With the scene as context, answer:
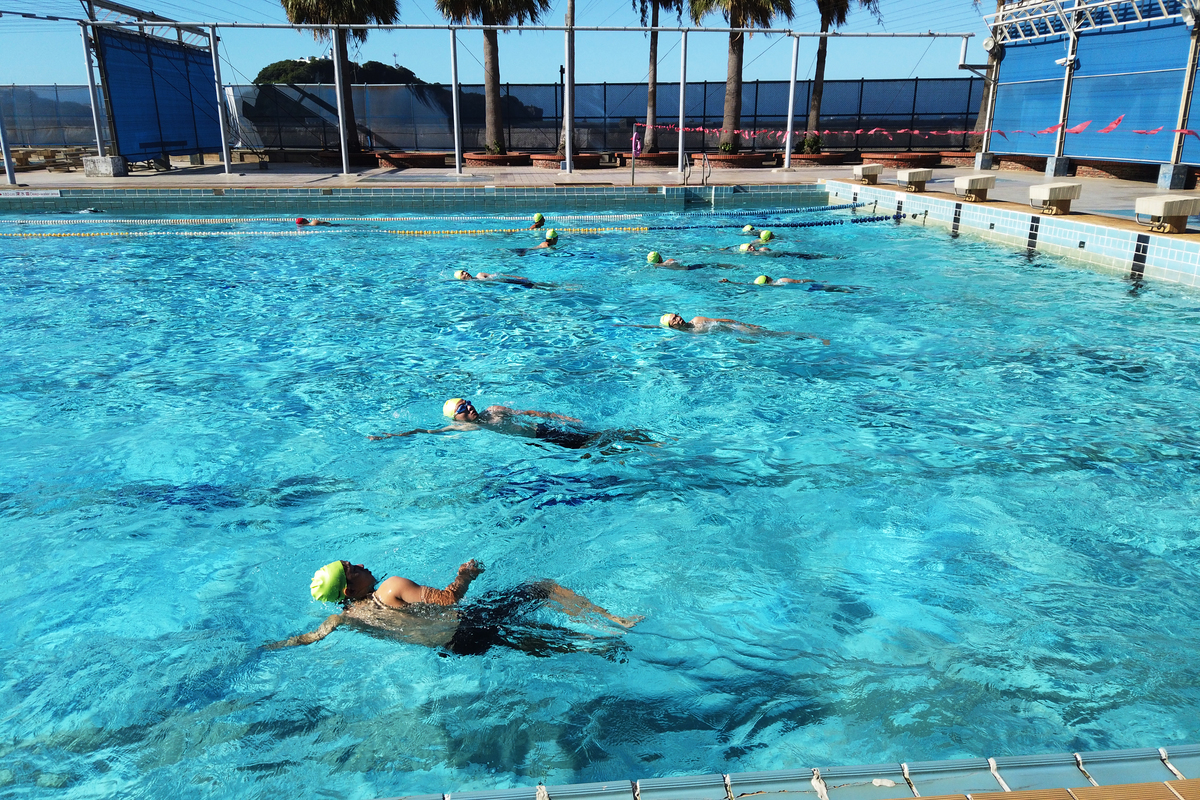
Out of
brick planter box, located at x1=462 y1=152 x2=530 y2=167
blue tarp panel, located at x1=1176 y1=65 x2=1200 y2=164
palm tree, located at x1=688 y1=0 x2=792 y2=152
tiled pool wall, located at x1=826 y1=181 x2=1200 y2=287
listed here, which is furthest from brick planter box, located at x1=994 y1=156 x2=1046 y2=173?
brick planter box, located at x1=462 y1=152 x2=530 y2=167

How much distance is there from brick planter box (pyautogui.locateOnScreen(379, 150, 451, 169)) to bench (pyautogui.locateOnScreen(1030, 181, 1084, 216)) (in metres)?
14.8

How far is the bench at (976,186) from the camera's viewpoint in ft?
42.3

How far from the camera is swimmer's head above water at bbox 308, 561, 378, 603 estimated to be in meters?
3.64

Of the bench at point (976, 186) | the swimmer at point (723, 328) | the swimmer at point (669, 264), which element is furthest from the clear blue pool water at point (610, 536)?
the bench at point (976, 186)

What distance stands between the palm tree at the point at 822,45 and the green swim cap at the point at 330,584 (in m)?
21.7

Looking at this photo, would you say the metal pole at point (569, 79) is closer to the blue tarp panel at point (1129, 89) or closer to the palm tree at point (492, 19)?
the palm tree at point (492, 19)

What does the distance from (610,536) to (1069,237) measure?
9199 mm

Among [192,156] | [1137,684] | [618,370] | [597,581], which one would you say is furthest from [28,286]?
[192,156]

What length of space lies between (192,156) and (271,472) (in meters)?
20.5

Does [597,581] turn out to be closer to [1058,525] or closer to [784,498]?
[784,498]

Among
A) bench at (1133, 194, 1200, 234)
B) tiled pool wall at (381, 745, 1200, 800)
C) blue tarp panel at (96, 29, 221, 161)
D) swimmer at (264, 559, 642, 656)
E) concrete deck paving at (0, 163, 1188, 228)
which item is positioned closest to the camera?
tiled pool wall at (381, 745, 1200, 800)

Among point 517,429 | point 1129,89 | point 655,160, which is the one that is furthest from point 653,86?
point 517,429

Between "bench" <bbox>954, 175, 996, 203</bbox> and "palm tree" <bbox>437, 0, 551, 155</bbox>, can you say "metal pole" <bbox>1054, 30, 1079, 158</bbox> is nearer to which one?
"bench" <bbox>954, 175, 996, 203</bbox>

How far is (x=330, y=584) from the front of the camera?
3.63 m
